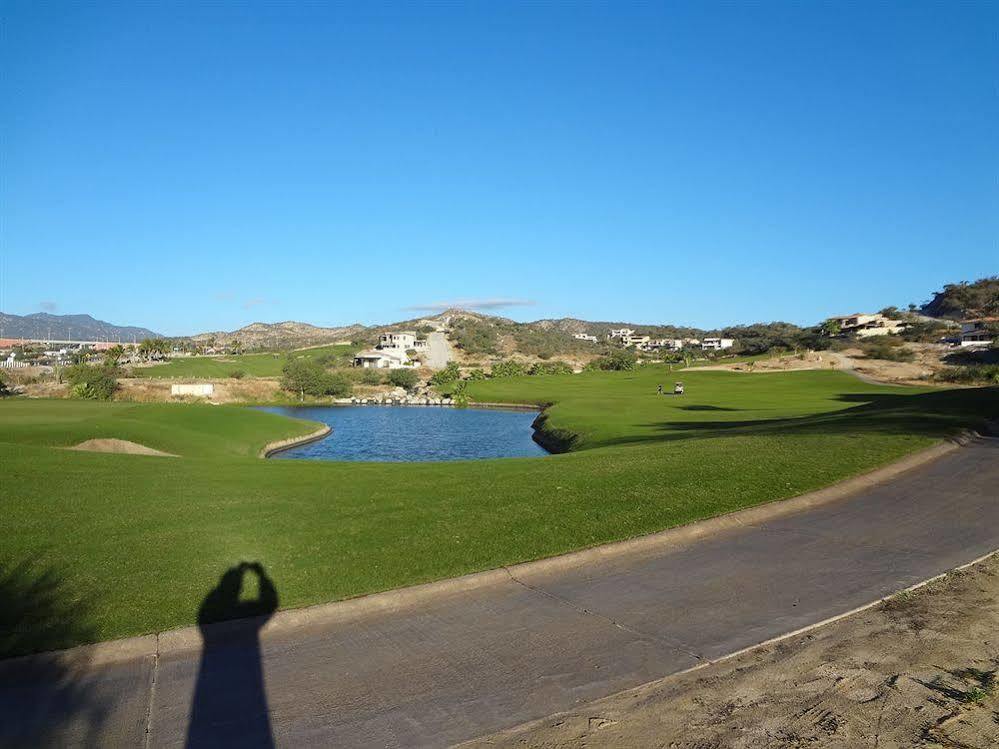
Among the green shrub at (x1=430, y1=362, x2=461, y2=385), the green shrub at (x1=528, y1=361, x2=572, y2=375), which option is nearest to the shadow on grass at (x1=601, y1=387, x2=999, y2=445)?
the green shrub at (x1=430, y1=362, x2=461, y2=385)

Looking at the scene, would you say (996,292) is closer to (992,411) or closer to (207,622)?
(992,411)

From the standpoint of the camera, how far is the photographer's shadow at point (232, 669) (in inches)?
211

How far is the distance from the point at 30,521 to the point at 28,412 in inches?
1402

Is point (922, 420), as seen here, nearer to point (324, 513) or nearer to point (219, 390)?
point (324, 513)

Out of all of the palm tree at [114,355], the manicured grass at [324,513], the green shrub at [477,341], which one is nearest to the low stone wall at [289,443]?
the manicured grass at [324,513]

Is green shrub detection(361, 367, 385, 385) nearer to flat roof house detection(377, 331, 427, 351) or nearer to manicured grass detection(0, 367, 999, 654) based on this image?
flat roof house detection(377, 331, 427, 351)

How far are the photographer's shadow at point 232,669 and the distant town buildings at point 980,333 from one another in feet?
336

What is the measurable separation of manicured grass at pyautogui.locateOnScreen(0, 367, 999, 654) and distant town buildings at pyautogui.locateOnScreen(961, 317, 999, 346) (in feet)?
280

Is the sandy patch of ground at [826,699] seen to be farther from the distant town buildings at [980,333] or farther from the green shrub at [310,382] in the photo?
the distant town buildings at [980,333]

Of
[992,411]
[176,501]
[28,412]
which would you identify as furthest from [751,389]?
[176,501]

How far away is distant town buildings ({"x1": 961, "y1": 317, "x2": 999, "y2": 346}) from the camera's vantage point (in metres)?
92.6

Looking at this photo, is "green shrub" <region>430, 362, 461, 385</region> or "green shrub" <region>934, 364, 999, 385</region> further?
"green shrub" <region>430, 362, 461, 385</region>

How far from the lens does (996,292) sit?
114688mm

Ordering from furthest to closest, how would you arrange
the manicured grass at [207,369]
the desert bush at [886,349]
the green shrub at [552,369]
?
the green shrub at [552,369]
the manicured grass at [207,369]
the desert bush at [886,349]
